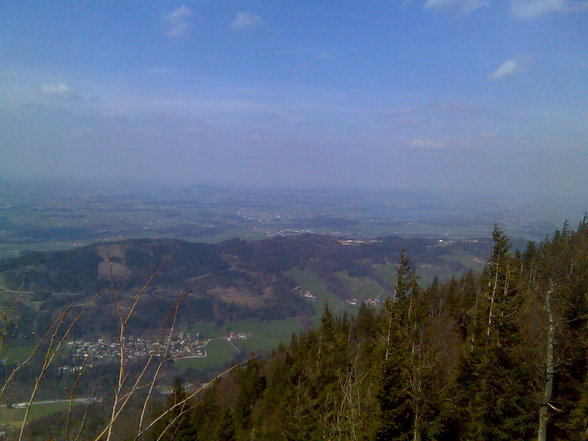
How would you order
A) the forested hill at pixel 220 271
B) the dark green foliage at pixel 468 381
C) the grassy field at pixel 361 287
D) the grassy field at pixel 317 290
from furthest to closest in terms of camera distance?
the grassy field at pixel 361 287 < the grassy field at pixel 317 290 < the forested hill at pixel 220 271 < the dark green foliage at pixel 468 381

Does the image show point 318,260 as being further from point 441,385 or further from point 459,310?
point 441,385

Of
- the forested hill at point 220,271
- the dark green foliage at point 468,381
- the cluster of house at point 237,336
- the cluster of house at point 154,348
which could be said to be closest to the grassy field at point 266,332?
the cluster of house at point 237,336

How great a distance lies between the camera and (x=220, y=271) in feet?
272

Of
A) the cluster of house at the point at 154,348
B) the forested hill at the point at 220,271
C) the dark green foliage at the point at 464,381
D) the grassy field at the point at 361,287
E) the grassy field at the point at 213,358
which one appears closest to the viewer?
the cluster of house at the point at 154,348

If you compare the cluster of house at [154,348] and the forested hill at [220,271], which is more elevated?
the cluster of house at [154,348]

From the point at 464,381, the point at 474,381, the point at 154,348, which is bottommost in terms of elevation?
the point at 464,381

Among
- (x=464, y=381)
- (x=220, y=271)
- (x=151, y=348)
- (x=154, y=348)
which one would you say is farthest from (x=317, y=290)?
(x=154, y=348)

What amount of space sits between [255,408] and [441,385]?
11581mm

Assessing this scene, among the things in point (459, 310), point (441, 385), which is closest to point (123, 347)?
point (441, 385)

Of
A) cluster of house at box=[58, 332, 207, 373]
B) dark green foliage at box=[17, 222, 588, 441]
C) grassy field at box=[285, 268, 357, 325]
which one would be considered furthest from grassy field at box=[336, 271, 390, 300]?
cluster of house at box=[58, 332, 207, 373]

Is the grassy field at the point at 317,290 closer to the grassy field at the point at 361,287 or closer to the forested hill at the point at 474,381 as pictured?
the grassy field at the point at 361,287

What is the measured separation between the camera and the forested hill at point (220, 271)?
54625 millimetres

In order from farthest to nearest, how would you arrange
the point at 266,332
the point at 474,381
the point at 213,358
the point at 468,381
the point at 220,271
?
the point at 220,271 < the point at 266,332 < the point at 213,358 < the point at 468,381 < the point at 474,381

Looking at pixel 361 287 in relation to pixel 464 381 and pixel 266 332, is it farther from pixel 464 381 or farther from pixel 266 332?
pixel 464 381
